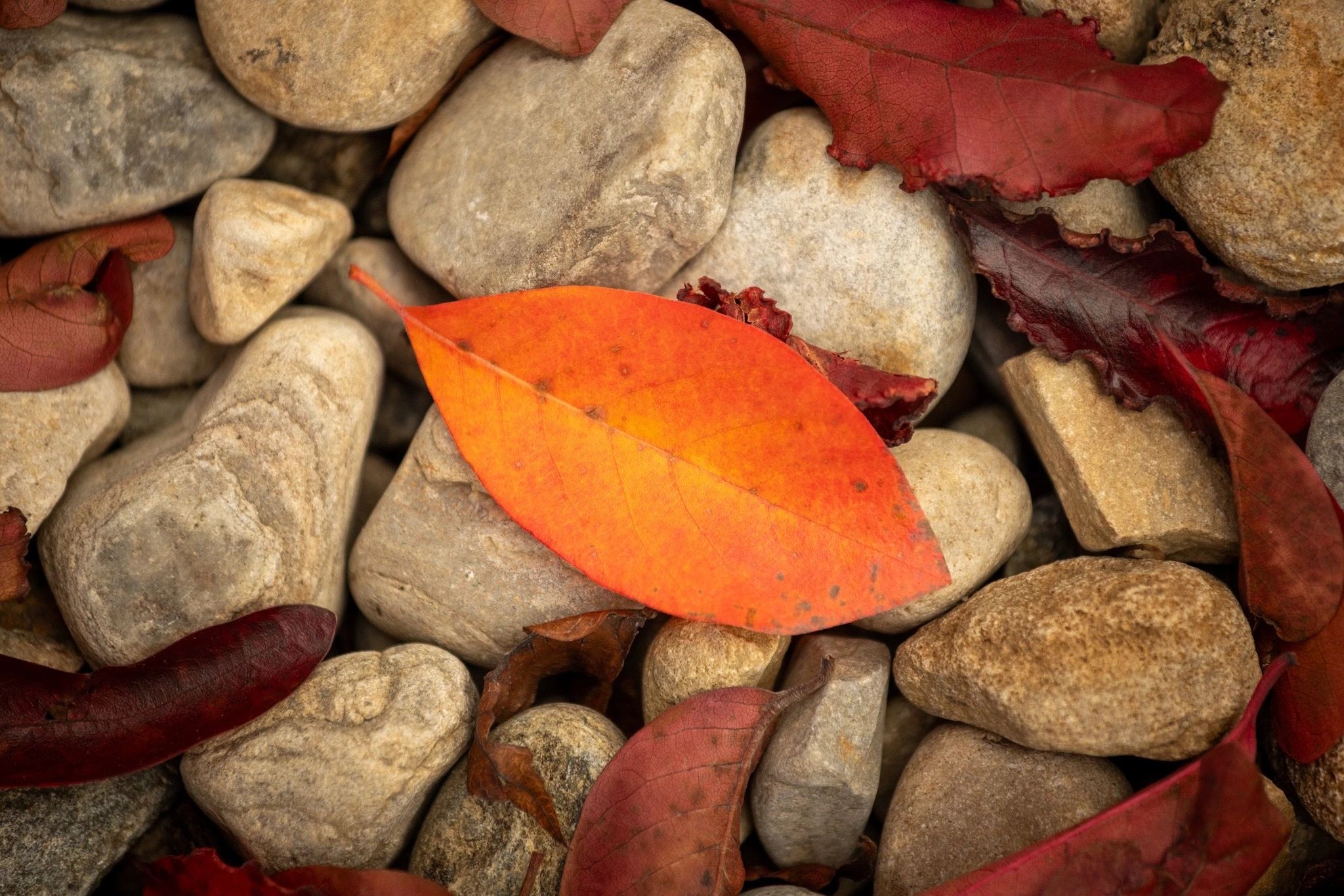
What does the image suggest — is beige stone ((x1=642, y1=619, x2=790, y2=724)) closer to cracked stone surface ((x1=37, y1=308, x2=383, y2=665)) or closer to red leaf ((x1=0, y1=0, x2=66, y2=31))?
cracked stone surface ((x1=37, y1=308, x2=383, y2=665))

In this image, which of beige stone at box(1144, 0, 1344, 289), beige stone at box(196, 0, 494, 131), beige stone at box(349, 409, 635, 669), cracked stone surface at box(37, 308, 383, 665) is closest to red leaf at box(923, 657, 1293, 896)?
beige stone at box(349, 409, 635, 669)

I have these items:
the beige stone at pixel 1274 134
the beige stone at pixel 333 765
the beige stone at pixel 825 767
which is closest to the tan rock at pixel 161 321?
the beige stone at pixel 333 765

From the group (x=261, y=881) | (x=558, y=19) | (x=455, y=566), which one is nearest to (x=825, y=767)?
(x=455, y=566)

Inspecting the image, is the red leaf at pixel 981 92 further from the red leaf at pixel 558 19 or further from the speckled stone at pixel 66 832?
the speckled stone at pixel 66 832

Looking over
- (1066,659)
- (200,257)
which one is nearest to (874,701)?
(1066,659)

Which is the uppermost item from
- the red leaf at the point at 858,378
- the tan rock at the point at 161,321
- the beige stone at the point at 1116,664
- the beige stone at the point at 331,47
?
the beige stone at the point at 331,47

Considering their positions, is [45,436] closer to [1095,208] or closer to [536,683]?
[536,683]

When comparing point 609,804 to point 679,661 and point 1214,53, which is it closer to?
point 679,661
